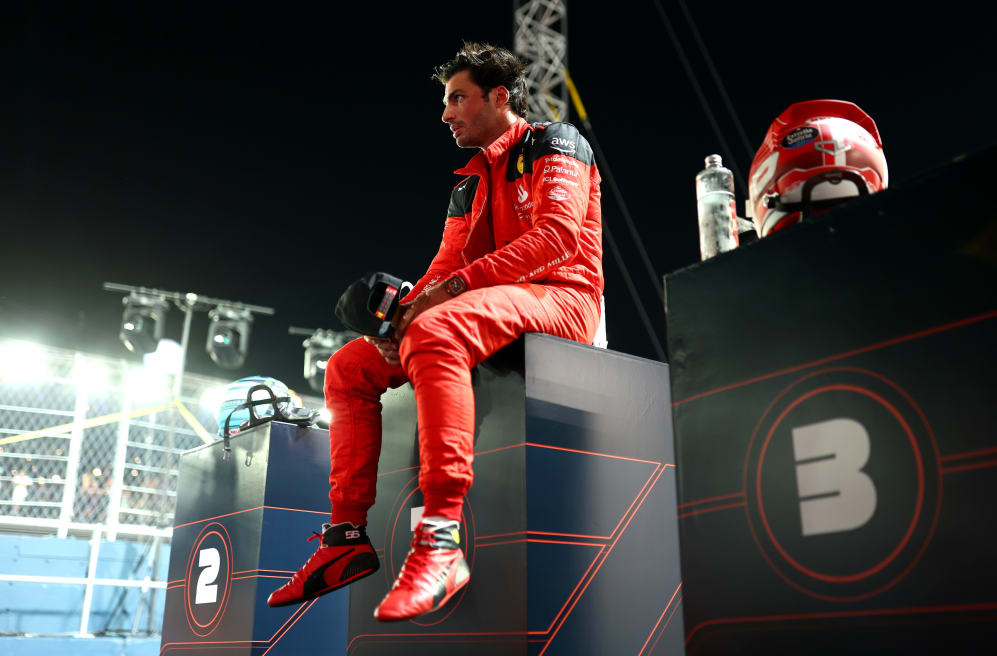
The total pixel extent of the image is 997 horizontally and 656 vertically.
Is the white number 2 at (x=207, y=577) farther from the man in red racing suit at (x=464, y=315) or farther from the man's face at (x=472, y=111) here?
the man's face at (x=472, y=111)

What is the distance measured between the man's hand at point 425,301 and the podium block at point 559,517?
19 cm

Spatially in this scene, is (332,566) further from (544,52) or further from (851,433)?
(544,52)

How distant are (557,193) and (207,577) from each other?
200cm

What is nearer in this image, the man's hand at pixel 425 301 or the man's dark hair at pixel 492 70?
the man's hand at pixel 425 301

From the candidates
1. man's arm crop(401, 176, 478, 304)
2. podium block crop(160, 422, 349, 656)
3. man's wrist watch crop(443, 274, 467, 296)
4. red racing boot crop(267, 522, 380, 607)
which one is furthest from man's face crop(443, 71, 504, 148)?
podium block crop(160, 422, 349, 656)

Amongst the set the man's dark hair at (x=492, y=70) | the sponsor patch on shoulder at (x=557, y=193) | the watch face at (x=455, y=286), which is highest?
the man's dark hair at (x=492, y=70)

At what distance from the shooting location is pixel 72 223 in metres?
8.79

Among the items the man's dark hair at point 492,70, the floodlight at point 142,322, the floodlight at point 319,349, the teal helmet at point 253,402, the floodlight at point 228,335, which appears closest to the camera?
the man's dark hair at point 492,70

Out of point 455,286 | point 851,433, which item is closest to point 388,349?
point 455,286

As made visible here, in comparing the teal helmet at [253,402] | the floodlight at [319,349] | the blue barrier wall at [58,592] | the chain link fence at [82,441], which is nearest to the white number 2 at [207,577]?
the teal helmet at [253,402]

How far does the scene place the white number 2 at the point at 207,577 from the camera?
115 inches

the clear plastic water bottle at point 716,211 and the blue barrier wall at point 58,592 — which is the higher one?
the clear plastic water bottle at point 716,211

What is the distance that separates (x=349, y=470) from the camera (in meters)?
2.03

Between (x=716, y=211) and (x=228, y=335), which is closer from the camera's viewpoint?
(x=716, y=211)
